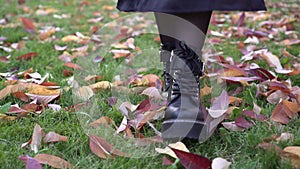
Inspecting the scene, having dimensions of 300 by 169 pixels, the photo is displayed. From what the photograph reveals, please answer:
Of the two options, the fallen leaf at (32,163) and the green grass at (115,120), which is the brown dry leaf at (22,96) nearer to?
the green grass at (115,120)

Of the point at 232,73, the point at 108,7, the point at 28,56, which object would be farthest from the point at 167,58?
the point at 108,7

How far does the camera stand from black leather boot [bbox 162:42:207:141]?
53.5 inches

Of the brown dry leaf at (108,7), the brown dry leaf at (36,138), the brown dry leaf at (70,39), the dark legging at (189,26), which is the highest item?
the dark legging at (189,26)

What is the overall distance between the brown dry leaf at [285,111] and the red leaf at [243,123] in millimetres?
92

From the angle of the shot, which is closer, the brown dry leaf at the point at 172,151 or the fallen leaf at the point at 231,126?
the brown dry leaf at the point at 172,151

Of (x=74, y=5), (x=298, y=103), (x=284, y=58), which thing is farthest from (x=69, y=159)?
(x=74, y=5)

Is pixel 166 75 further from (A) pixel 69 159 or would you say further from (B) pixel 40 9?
(B) pixel 40 9

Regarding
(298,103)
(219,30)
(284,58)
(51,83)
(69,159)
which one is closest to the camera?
(69,159)

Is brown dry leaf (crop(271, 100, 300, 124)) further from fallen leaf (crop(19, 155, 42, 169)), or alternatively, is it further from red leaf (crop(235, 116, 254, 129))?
fallen leaf (crop(19, 155, 42, 169))

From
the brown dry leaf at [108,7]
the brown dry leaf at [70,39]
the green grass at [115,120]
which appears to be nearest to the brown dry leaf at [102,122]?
the green grass at [115,120]

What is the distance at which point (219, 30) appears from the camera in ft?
10.3

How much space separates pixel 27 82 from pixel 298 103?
116 cm

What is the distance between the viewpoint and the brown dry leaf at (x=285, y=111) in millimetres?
1474

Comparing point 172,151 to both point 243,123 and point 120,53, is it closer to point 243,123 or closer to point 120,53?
point 243,123
